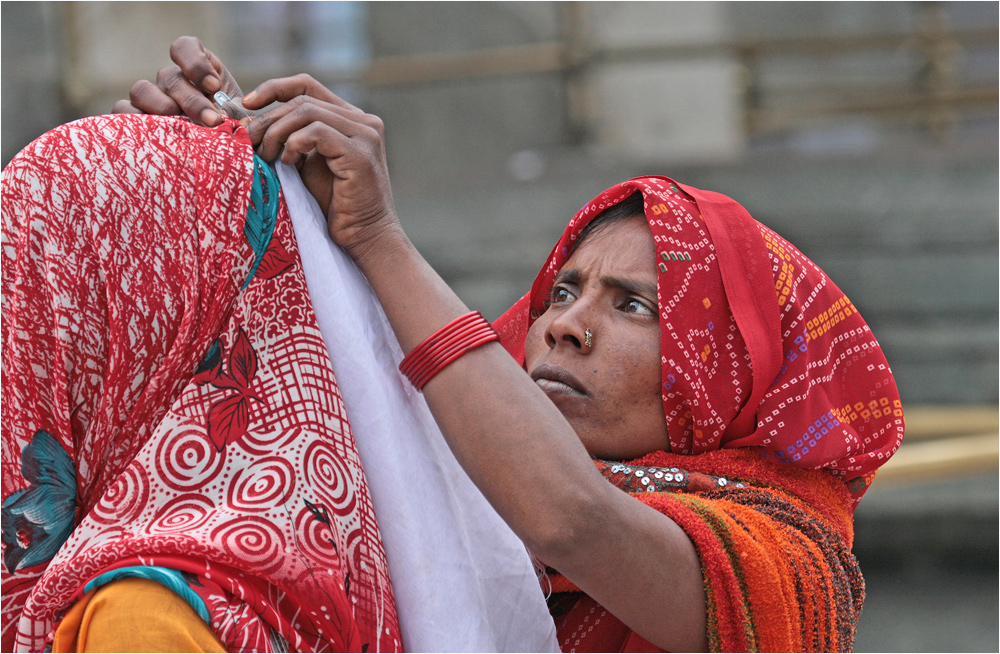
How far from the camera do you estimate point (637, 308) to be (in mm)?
1704

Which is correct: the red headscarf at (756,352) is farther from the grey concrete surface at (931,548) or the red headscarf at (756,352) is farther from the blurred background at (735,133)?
the grey concrete surface at (931,548)

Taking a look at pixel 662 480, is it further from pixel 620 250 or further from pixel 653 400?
pixel 620 250

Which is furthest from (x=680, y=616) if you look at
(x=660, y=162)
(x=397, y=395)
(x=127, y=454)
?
(x=660, y=162)

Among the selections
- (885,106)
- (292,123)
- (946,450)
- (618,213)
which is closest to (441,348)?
(292,123)

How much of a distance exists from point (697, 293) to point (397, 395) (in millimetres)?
596

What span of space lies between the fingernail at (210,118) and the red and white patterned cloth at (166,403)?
3.7 inches

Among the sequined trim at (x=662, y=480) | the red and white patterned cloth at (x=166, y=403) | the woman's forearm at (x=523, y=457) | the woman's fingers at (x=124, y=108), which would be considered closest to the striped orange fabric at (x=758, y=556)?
the sequined trim at (x=662, y=480)

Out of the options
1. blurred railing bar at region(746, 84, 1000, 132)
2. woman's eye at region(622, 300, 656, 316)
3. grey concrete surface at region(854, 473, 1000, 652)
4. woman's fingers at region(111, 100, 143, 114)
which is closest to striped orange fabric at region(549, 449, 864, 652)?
woman's eye at region(622, 300, 656, 316)

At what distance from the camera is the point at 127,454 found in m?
1.13

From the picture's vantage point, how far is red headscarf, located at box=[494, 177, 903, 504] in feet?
5.34

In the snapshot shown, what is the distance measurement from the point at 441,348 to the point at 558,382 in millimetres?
439

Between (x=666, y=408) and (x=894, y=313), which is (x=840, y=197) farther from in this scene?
(x=666, y=408)

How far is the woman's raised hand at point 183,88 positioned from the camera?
132 cm

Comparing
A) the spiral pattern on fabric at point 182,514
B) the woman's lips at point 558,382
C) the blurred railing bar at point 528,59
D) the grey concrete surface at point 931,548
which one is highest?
the blurred railing bar at point 528,59
